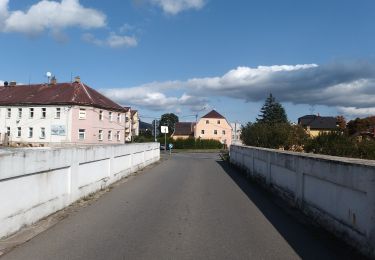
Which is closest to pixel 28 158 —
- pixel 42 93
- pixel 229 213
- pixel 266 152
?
pixel 229 213

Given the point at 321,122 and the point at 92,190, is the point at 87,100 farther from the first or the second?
the point at 321,122

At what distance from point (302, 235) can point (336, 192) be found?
35.1 inches

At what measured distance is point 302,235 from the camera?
313 inches

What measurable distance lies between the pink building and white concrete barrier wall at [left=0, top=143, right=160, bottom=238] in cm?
5143

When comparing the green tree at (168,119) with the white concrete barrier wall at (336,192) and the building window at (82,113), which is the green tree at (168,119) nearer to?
the building window at (82,113)

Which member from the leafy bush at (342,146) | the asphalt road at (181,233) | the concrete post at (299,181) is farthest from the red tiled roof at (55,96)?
the concrete post at (299,181)

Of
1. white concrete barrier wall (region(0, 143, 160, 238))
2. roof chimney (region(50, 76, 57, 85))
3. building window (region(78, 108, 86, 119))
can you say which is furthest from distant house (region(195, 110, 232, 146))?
white concrete barrier wall (region(0, 143, 160, 238))

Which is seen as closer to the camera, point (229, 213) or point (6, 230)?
point (6, 230)

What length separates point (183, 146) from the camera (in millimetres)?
91875

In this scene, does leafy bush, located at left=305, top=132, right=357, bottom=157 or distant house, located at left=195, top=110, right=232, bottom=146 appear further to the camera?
distant house, located at left=195, top=110, right=232, bottom=146

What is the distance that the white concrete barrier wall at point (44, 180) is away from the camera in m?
7.52

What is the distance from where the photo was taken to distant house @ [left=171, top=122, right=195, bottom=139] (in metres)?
126

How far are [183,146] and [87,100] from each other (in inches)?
1143

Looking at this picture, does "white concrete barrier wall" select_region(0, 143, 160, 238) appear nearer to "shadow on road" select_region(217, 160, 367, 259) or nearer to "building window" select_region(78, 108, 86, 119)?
"shadow on road" select_region(217, 160, 367, 259)
